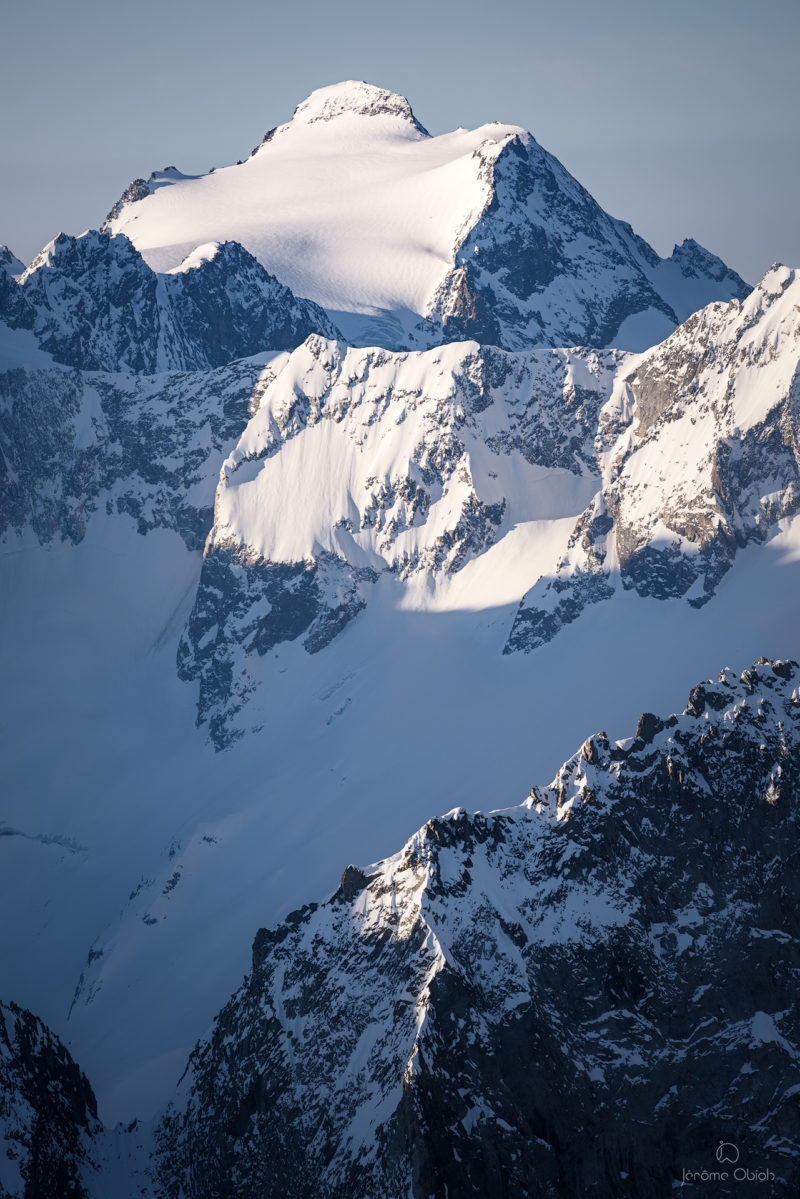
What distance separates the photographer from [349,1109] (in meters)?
124

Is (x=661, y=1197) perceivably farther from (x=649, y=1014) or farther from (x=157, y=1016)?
(x=157, y=1016)

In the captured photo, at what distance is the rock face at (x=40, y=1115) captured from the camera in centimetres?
12619

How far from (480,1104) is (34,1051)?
44.9 m

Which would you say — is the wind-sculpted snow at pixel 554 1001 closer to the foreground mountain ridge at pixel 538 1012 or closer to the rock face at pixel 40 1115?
the foreground mountain ridge at pixel 538 1012

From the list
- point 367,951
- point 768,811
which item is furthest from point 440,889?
point 768,811

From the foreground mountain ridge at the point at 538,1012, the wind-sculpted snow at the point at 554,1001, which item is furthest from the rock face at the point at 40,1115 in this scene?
the wind-sculpted snow at the point at 554,1001

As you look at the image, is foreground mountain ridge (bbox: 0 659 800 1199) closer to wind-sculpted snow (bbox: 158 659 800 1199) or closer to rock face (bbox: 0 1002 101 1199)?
wind-sculpted snow (bbox: 158 659 800 1199)

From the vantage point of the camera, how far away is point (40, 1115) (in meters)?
134

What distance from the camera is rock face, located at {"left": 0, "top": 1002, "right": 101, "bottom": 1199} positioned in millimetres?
126188

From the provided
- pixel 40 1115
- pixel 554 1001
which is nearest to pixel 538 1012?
pixel 554 1001

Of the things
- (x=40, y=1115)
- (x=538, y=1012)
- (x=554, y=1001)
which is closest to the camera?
(x=538, y=1012)

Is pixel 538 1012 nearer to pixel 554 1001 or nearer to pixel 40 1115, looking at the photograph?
pixel 554 1001

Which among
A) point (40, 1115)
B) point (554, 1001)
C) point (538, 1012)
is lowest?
point (554, 1001)

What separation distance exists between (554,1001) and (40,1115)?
45943 mm
